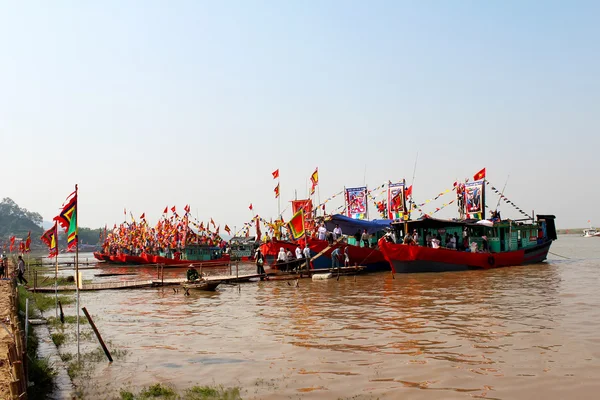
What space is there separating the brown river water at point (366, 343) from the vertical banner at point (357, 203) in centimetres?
1791

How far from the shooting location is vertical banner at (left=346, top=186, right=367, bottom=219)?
40.2m

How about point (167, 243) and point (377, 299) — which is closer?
point (377, 299)

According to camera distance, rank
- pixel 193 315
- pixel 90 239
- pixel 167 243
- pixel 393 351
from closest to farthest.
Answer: pixel 393 351 < pixel 193 315 < pixel 167 243 < pixel 90 239

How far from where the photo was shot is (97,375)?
10000 millimetres

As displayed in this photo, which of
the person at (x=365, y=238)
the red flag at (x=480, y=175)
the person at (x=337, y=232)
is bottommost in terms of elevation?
the person at (x=365, y=238)

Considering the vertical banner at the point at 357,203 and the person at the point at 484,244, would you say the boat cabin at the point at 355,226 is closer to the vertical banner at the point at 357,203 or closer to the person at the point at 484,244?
the vertical banner at the point at 357,203

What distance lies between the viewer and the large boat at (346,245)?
109 feet

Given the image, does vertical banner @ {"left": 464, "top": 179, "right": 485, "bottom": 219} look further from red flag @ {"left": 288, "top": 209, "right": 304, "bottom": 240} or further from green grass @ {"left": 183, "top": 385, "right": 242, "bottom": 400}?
green grass @ {"left": 183, "top": 385, "right": 242, "bottom": 400}

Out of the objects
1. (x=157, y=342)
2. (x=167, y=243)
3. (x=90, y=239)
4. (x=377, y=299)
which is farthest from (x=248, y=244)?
(x=90, y=239)

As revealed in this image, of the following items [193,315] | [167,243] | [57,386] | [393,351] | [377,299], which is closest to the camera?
[57,386]

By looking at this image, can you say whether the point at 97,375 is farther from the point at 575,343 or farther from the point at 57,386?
the point at 575,343

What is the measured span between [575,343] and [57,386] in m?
10.2

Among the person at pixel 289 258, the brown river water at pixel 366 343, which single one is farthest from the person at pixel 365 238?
the brown river water at pixel 366 343

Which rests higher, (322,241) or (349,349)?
(322,241)
